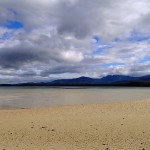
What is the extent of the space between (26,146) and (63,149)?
4.30 ft

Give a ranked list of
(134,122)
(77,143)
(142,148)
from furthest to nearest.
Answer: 1. (134,122)
2. (77,143)
3. (142,148)

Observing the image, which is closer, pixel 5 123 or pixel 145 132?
pixel 145 132

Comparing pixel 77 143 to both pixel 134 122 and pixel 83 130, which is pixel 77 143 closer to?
pixel 83 130

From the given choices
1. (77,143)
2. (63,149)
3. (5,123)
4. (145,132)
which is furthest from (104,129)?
(5,123)

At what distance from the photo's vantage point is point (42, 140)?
9.94 metres

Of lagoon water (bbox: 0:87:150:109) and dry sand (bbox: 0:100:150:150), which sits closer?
dry sand (bbox: 0:100:150:150)

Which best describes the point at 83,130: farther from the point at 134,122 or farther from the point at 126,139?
the point at 134,122

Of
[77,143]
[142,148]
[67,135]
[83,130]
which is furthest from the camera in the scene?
[83,130]

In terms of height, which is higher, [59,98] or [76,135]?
[59,98]

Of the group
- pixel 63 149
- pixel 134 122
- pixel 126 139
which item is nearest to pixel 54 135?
pixel 63 149

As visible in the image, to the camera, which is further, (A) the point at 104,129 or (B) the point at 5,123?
(B) the point at 5,123

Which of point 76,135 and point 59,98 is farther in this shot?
point 59,98

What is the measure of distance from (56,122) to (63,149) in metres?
5.05

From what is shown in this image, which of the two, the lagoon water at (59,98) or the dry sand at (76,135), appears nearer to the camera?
the dry sand at (76,135)
